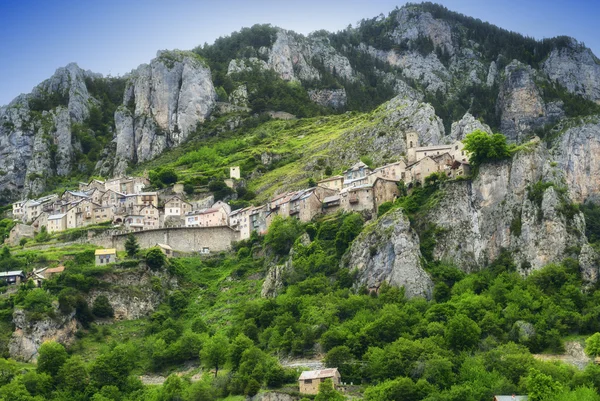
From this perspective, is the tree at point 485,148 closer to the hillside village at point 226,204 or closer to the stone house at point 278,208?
the hillside village at point 226,204

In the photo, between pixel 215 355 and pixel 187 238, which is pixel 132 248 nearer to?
pixel 187 238

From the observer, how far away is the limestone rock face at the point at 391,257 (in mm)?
87062

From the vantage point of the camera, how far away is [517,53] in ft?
607

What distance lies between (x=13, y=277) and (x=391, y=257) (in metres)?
40.8

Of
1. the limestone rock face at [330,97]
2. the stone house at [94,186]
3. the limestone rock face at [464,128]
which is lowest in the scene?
the stone house at [94,186]

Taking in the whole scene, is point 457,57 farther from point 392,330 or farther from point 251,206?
point 392,330

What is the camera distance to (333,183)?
11162 cm

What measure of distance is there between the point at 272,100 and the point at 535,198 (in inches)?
3566

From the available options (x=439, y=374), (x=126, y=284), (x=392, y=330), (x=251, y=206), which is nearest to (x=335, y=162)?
(x=251, y=206)

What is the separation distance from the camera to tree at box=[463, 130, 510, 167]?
3676 inches

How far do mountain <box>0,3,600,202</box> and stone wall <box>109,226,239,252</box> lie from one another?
4751 cm

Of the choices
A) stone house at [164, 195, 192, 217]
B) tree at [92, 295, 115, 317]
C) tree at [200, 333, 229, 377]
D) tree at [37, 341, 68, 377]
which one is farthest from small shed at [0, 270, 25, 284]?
tree at [200, 333, 229, 377]

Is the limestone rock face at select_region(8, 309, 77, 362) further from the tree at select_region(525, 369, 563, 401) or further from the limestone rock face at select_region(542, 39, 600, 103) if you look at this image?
the limestone rock face at select_region(542, 39, 600, 103)

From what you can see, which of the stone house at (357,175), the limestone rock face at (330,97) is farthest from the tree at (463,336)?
the limestone rock face at (330,97)
